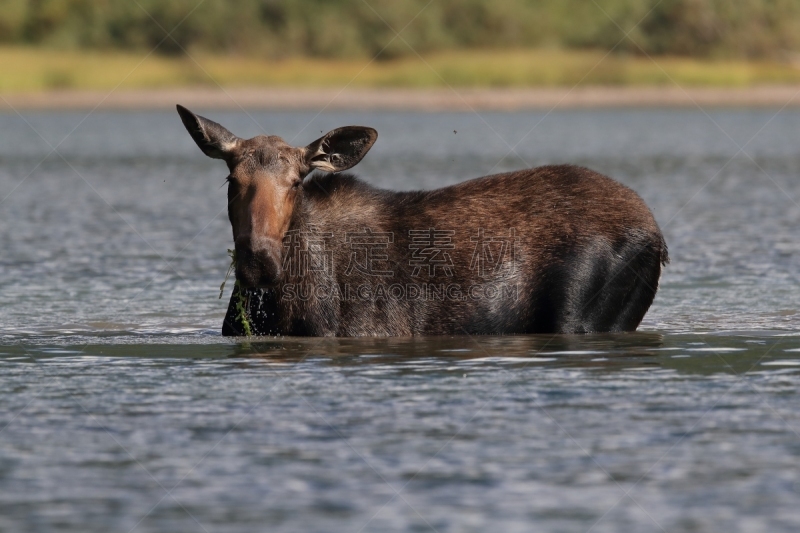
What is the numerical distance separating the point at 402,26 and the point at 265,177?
3202 inches

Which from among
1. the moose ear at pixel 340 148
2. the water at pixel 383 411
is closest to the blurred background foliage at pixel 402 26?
the water at pixel 383 411

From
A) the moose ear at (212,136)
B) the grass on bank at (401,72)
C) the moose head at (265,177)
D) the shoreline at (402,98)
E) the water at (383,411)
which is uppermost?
the grass on bank at (401,72)

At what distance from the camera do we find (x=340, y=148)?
12461mm

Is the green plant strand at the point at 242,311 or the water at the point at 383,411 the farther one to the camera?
the green plant strand at the point at 242,311

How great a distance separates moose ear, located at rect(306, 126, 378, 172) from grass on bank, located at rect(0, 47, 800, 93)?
5703 centimetres

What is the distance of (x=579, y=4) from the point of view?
9056 centimetres

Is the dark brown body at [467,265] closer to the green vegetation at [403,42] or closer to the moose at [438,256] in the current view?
the moose at [438,256]

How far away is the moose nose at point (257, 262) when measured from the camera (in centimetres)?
1147

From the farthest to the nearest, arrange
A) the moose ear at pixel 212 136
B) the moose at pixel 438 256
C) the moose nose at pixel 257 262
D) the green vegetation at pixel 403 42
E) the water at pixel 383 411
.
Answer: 1. the green vegetation at pixel 403 42
2. the moose at pixel 438 256
3. the moose ear at pixel 212 136
4. the moose nose at pixel 257 262
5. the water at pixel 383 411

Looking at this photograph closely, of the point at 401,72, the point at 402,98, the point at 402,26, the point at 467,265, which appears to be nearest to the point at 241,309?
the point at 467,265

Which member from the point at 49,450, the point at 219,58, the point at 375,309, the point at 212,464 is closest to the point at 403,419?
the point at 212,464

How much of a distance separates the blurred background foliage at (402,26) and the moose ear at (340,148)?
70.1m

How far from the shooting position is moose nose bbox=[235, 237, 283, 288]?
11469 millimetres

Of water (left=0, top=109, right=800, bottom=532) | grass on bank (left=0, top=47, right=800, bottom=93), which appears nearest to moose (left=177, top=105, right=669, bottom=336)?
water (left=0, top=109, right=800, bottom=532)
